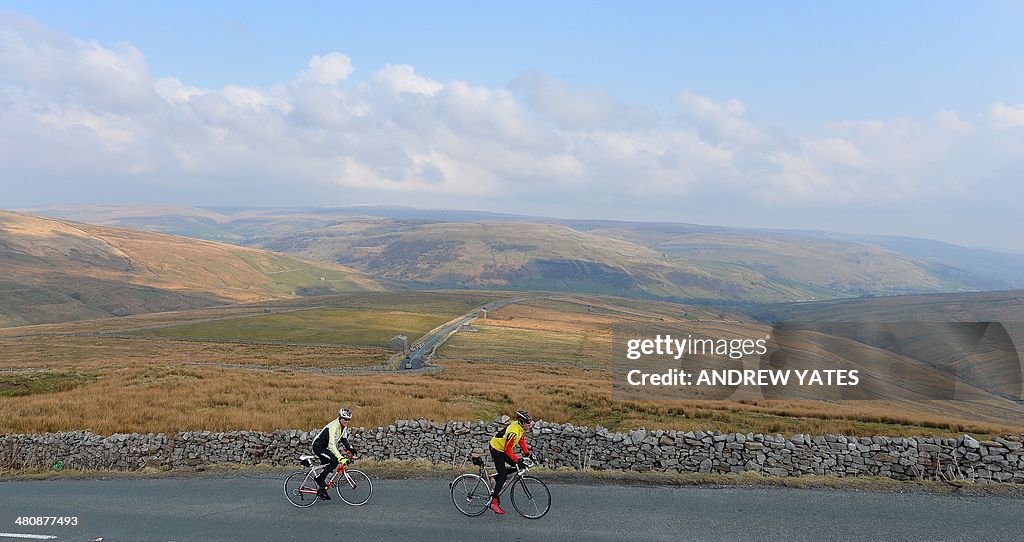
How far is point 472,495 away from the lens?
14.1m

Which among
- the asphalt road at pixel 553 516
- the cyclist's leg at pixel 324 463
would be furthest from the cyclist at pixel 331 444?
the asphalt road at pixel 553 516

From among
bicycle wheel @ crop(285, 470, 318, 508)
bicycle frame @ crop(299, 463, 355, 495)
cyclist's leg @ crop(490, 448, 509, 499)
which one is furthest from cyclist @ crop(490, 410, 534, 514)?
bicycle wheel @ crop(285, 470, 318, 508)

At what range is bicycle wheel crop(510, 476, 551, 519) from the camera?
45.3ft

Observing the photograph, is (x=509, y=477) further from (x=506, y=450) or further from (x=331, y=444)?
(x=331, y=444)

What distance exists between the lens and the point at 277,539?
1287 cm

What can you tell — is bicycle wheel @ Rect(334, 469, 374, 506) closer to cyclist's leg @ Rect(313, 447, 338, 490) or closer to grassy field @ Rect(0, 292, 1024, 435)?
cyclist's leg @ Rect(313, 447, 338, 490)

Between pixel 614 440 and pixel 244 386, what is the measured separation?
1099 inches

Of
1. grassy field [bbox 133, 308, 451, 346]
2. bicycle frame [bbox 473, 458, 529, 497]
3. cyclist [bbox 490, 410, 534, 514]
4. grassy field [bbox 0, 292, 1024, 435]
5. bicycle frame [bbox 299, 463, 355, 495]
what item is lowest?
grassy field [bbox 133, 308, 451, 346]

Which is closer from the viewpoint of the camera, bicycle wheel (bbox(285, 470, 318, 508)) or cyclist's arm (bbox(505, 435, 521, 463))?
cyclist's arm (bbox(505, 435, 521, 463))

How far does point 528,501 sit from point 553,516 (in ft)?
2.43

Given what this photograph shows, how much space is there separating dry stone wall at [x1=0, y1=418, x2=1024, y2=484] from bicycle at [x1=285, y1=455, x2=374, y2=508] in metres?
4.86

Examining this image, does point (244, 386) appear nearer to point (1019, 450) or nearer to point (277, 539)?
point (277, 539)

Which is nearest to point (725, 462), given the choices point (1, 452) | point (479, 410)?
point (479, 410)

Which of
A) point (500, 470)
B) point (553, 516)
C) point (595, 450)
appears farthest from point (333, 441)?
point (595, 450)
